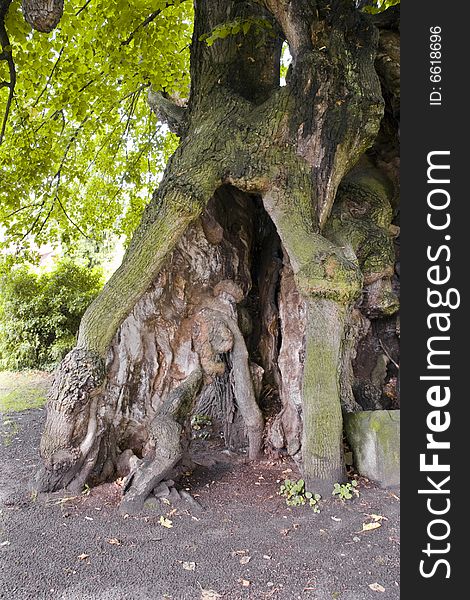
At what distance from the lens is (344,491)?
14.8 feet

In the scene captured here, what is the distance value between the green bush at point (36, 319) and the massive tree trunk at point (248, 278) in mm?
5501

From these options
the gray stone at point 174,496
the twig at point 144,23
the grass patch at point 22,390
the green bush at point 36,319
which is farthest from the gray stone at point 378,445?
the green bush at point 36,319

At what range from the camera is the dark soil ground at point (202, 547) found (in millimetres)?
3322

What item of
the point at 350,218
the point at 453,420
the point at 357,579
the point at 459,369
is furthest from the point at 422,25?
the point at 357,579

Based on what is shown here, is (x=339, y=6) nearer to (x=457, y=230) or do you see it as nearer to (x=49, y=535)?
(x=457, y=230)

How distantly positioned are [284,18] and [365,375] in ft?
13.6

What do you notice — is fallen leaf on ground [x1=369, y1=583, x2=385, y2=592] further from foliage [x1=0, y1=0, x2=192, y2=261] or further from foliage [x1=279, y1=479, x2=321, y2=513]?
foliage [x1=0, y1=0, x2=192, y2=261]

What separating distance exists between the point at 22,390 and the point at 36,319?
159cm

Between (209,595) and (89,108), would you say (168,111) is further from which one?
(209,595)

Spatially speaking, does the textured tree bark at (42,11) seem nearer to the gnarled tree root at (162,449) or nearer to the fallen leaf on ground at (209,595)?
the gnarled tree root at (162,449)

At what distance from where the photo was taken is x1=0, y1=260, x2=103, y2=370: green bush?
10.8 meters

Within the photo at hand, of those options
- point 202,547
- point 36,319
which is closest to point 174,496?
point 202,547

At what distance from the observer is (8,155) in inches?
346

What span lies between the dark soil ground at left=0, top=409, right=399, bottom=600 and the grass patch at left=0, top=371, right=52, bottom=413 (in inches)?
164
